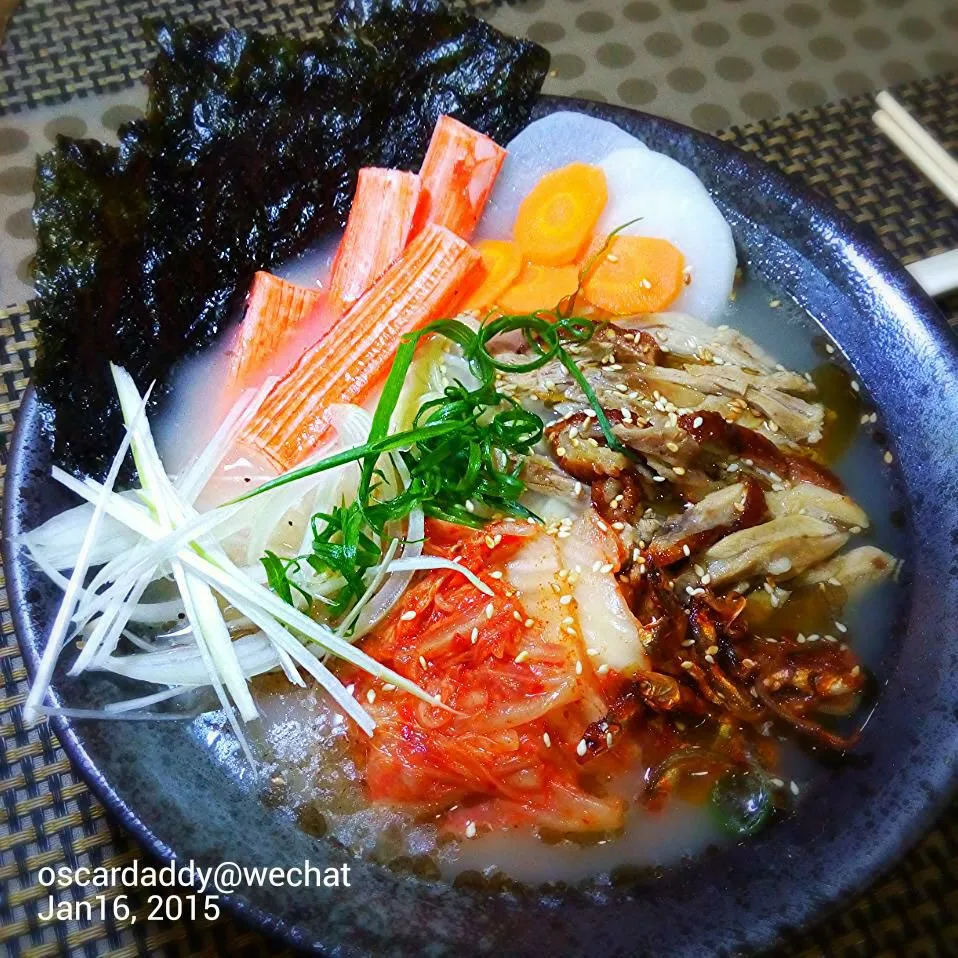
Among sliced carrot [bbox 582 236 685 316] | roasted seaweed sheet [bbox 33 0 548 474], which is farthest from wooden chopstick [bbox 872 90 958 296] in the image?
roasted seaweed sheet [bbox 33 0 548 474]

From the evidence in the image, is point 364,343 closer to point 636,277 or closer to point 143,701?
point 636,277

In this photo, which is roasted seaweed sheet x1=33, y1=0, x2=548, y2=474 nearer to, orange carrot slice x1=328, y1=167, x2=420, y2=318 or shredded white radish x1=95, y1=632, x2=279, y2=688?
orange carrot slice x1=328, y1=167, x2=420, y2=318

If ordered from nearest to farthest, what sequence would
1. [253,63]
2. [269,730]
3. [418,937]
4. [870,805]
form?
[418,937] → [870,805] → [269,730] → [253,63]

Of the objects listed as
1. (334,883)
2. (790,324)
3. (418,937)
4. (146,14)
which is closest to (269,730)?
(334,883)

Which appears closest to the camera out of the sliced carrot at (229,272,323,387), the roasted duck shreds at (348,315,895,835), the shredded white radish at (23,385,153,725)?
the shredded white radish at (23,385,153,725)

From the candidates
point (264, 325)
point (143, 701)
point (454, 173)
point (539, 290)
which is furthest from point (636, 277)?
point (143, 701)

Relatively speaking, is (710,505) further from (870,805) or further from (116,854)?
(116,854)
